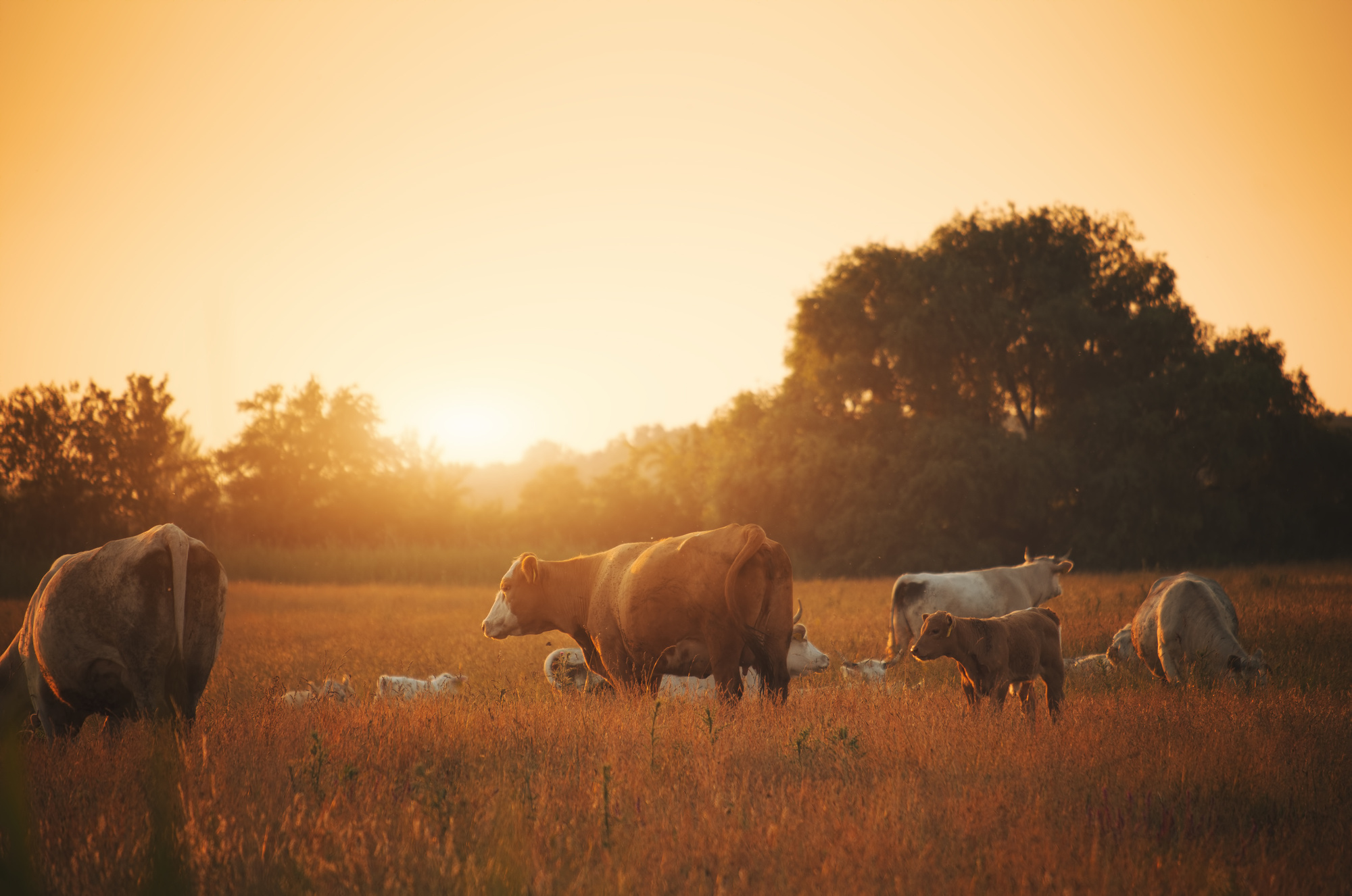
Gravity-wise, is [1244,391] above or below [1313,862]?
above

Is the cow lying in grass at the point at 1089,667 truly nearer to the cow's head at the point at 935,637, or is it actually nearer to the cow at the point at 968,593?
the cow at the point at 968,593

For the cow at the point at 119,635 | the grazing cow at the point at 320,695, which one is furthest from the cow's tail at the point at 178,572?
the grazing cow at the point at 320,695

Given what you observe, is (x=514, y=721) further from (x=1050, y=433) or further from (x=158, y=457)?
(x=158, y=457)

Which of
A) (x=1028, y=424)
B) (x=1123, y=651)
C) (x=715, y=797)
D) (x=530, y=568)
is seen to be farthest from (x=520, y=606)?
(x=1028, y=424)

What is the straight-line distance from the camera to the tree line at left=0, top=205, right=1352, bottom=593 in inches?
1156

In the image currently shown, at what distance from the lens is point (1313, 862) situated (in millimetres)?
3947

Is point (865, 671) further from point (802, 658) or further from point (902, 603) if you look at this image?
point (902, 603)

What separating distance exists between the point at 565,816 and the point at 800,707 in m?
3.34

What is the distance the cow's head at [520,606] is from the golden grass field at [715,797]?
1.44 meters

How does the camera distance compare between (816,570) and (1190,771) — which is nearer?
(1190,771)

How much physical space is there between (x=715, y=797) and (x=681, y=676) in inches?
192

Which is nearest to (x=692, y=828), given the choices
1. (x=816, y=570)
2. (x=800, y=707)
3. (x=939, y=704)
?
(x=800, y=707)

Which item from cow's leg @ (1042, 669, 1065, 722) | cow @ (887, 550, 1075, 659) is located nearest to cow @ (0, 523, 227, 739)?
cow's leg @ (1042, 669, 1065, 722)

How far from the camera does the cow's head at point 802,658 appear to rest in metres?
10.4
